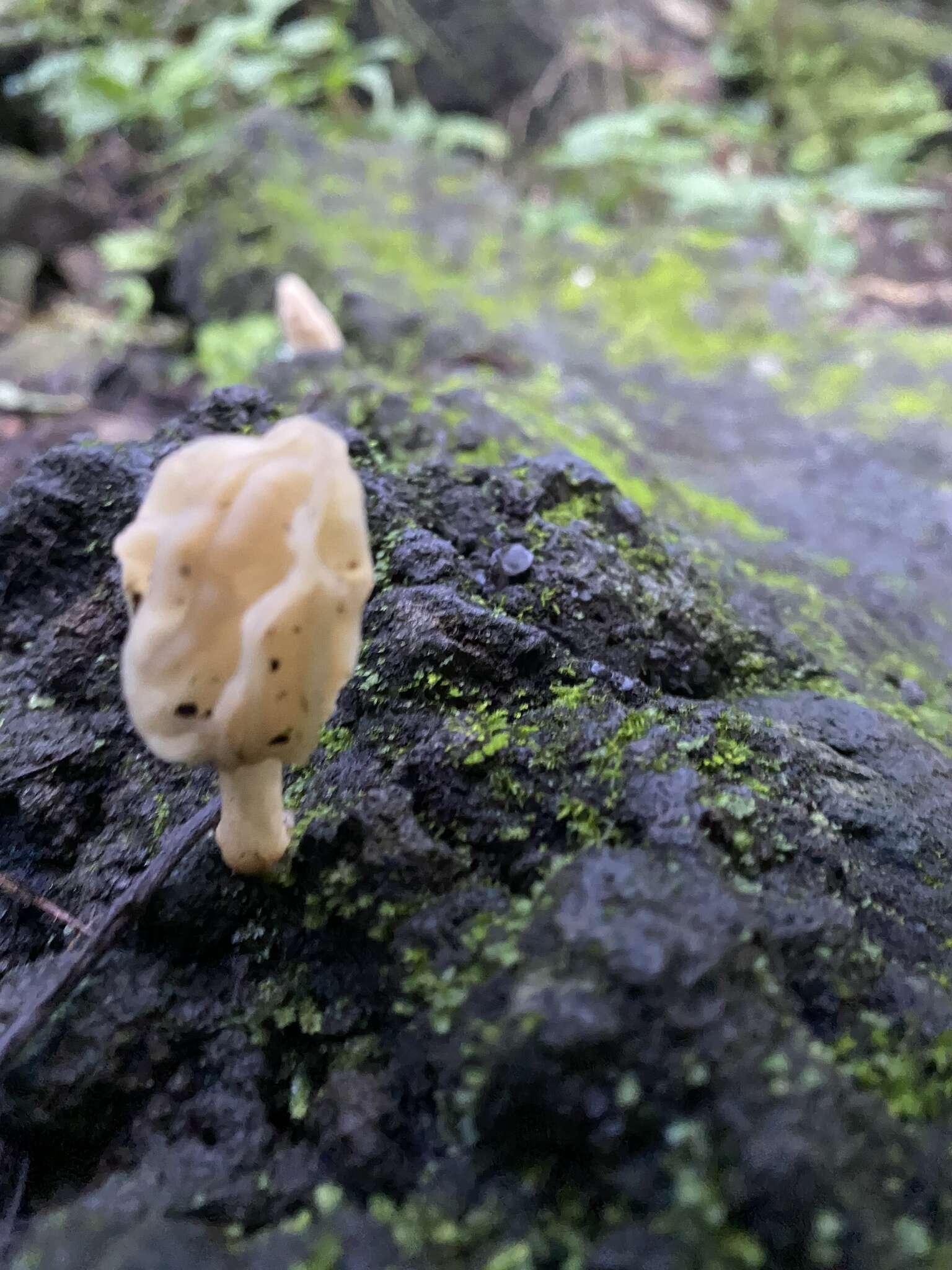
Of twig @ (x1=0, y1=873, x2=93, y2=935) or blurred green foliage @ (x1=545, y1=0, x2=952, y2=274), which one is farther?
blurred green foliage @ (x1=545, y1=0, x2=952, y2=274)

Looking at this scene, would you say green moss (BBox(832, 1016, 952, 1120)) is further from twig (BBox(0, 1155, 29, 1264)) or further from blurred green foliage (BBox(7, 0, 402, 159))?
blurred green foliage (BBox(7, 0, 402, 159))

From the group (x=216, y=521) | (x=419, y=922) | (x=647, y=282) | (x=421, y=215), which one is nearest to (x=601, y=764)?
(x=419, y=922)

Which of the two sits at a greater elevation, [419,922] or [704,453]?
[419,922]

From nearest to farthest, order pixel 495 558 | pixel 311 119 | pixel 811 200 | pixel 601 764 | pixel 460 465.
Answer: pixel 601 764 < pixel 495 558 < pixel 460 465 < pixel 311 119 < pixel 811 200

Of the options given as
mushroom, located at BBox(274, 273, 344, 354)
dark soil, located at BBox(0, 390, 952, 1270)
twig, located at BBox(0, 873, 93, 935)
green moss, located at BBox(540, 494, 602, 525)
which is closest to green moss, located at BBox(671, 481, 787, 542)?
green moss, located at BBox(540, 494, 602, 525)

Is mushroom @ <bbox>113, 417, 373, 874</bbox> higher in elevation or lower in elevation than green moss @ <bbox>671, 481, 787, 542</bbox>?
higher

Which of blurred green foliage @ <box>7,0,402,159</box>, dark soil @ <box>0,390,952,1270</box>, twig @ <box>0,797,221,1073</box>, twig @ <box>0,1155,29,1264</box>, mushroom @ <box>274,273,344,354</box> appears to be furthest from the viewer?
blurred green foliage @ <box>7,0,402,159</box>

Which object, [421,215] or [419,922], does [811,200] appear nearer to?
[421,215]

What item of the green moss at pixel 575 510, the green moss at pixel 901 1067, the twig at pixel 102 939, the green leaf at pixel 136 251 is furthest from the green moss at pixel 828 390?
the green leaf at pixel 136 251
